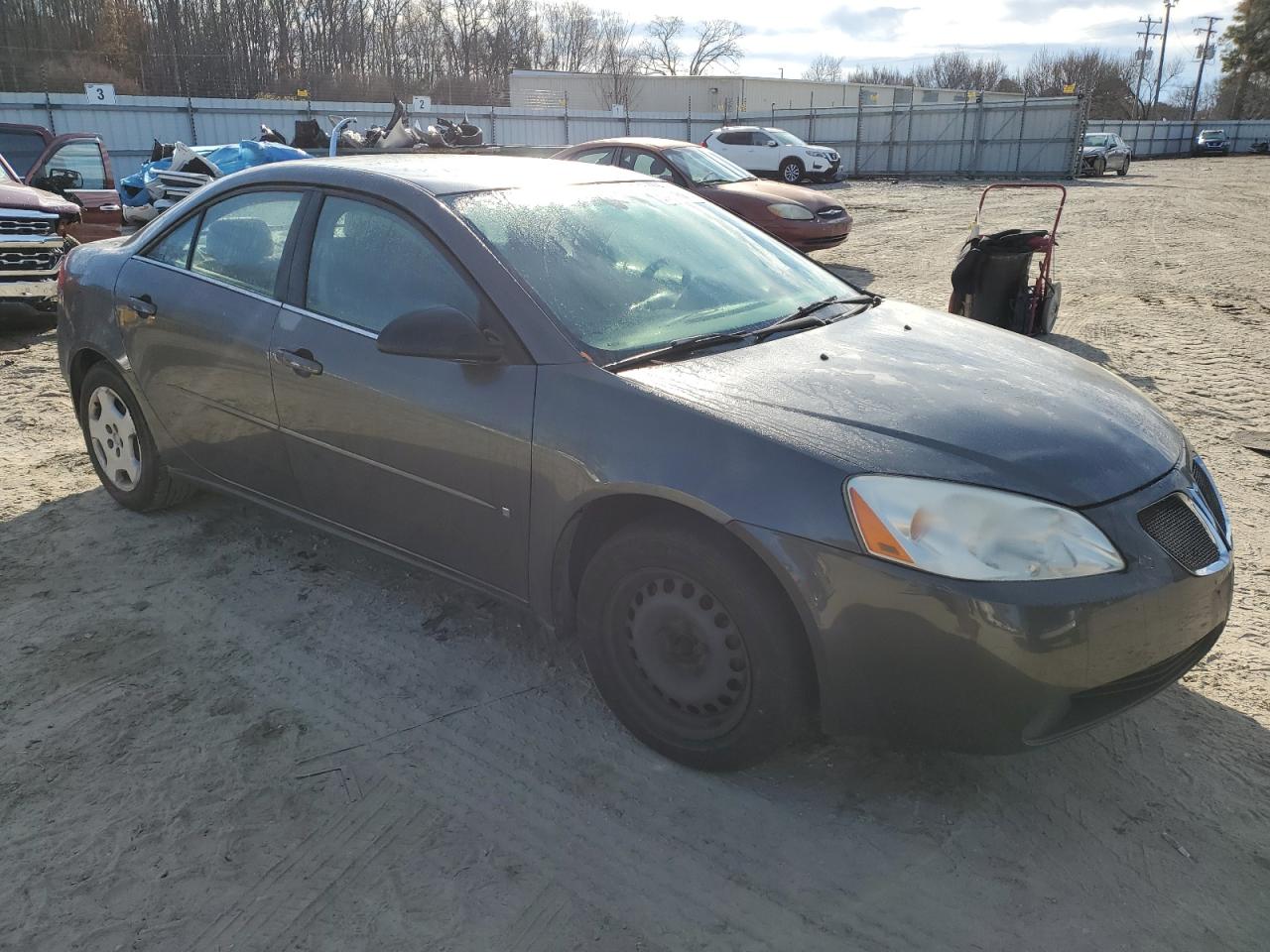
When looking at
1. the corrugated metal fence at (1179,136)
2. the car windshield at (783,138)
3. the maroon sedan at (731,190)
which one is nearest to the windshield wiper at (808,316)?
the maroon sedan at (731,190)

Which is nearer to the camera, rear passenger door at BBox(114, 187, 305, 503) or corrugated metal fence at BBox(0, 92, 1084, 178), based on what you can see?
rear passenger door at BBox(114, 187, 305, 503)

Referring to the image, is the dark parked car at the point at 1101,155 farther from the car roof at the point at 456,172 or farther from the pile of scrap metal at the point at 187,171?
the car roof at the point at 456,172

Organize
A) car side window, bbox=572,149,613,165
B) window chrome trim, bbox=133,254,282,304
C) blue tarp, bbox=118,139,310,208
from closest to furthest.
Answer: window chrome trim, bbox=133,254,282,304 → car side window, bbox=572,149,613,165 → blue tarp, bbox=118,139,310,208

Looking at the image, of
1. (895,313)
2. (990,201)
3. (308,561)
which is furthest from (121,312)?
(990,201)

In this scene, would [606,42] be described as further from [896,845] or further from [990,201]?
[896,845]

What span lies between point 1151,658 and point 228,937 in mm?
2315

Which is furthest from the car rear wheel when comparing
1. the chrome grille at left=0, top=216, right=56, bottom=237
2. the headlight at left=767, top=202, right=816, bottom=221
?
the chrome grille at left=0, top=216, right=56, bottom=237

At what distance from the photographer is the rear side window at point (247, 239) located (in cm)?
346

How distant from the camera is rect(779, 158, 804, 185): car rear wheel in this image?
85.7 feet

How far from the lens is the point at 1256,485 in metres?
4.63

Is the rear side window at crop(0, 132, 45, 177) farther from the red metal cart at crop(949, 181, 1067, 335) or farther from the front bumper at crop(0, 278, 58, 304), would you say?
the red metal cart at crop(949, 181, 1067, 335)

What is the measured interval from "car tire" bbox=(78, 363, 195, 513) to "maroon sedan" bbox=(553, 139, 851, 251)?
308 inches

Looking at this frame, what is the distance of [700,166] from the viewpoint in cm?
1143

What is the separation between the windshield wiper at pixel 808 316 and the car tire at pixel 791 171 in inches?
950
